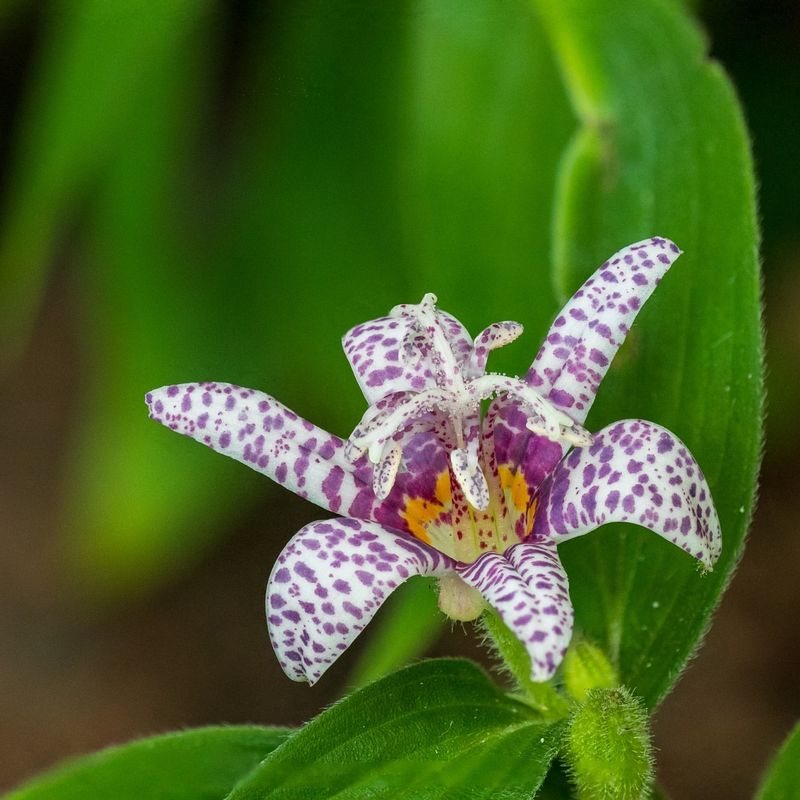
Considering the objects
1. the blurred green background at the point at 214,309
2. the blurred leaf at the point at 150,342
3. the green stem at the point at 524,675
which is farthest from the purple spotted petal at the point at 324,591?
the blurred leaf at the point at 150,342

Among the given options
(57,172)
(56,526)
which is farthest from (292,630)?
(56,526)

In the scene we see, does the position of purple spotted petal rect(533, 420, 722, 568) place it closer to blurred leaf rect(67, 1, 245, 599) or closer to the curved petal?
the curved petal

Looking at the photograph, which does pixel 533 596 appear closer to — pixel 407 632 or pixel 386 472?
pixel 386 472

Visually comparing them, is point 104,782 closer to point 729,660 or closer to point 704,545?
point 704,545

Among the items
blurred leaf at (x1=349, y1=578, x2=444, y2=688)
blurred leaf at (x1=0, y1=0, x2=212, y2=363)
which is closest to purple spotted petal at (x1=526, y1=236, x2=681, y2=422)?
blurred leaf at (x1=349, y1=578, x2=444, y2=688)

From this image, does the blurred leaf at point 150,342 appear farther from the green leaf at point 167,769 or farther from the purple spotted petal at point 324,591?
the purple spotted petal at point 324,591

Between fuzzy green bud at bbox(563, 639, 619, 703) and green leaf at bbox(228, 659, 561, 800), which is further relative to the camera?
fuzzy green bud at bbox(563, 639, 619, 703)
